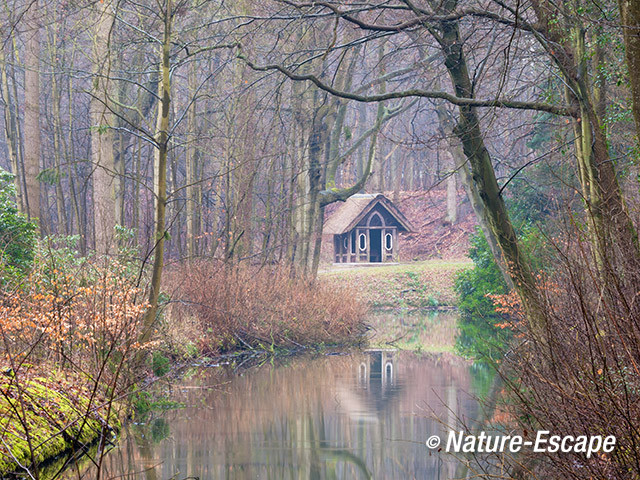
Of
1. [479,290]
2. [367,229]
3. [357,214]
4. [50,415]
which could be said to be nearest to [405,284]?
[357,214]

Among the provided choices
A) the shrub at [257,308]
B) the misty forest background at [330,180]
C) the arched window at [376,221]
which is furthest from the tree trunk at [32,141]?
the arched window at [376,221]

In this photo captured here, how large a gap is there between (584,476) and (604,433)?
350 millimetres

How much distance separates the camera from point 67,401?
9.00 meters

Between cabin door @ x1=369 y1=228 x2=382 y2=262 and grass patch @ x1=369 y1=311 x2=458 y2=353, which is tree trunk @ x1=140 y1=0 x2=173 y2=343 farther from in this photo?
cabin door @ x1=369 y1=228 x2=382 y2=262

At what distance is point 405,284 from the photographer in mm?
36312

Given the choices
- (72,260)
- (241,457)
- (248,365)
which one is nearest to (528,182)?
(248,365)

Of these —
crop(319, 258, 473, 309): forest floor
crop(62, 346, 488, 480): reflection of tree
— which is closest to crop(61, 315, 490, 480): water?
crop(62, 346, 488, 480): reflection of tree

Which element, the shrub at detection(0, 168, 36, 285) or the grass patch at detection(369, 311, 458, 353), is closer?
the shrub at detection(0, 168, 36, 285)

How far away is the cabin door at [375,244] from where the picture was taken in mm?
43875

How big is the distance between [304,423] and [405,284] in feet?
84.0

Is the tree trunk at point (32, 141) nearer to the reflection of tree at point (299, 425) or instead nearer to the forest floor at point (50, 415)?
the reflection of tree at point (299, 425)

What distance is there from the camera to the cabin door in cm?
4388

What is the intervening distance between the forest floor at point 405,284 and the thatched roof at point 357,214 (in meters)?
3.68

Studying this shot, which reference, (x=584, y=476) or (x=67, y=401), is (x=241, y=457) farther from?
(x=584, y=476)
